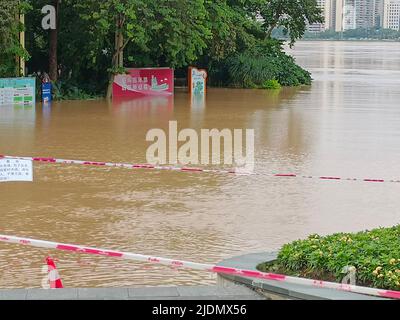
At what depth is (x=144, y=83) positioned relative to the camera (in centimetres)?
3509

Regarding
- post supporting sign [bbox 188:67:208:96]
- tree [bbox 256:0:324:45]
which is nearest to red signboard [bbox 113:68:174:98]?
post supporting sign [bbox 188:67:208:96]

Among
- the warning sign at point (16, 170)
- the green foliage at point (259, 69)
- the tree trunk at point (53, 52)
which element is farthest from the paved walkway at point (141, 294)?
the green foliage at point (259, 69)

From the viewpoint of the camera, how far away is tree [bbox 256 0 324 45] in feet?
144

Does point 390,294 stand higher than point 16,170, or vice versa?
point 16,170

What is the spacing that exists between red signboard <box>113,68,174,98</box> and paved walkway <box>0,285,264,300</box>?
2683 cm

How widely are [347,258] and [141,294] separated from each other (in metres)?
1.64

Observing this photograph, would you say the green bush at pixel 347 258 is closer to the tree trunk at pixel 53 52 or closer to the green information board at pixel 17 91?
the green information board at pixel 17 91

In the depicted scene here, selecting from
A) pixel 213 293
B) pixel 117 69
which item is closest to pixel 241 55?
pixel 117 69

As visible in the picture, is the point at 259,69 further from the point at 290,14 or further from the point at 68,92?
the point at 68,92

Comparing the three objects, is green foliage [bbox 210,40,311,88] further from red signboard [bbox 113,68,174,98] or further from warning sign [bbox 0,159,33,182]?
warning sign [bbox 0,159,33,182]

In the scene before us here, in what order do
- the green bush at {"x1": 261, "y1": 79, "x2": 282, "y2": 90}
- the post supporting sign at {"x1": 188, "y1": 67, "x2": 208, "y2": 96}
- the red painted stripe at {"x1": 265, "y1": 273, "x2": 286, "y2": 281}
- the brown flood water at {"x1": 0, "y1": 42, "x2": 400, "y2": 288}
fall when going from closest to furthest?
1. the red painted stripe at {"x1": 265, "y1": 273, "x2": 286, "y2": 281}
2. the brown flood water at {"x1": 0, "y1": 42, "x2": 400, "y2": 288}
3. the post supporting sign at {"x1": 188, "y1": 67, "x2": 208, "y2": 96}
4. the green bush at {"x1": 261, "y1": 79, "x2": 282, "y2": 90}

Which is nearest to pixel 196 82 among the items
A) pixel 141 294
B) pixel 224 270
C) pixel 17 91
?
pixel 17 91

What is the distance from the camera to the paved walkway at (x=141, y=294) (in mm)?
7051

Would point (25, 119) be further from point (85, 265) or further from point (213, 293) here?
point (213, 293)
